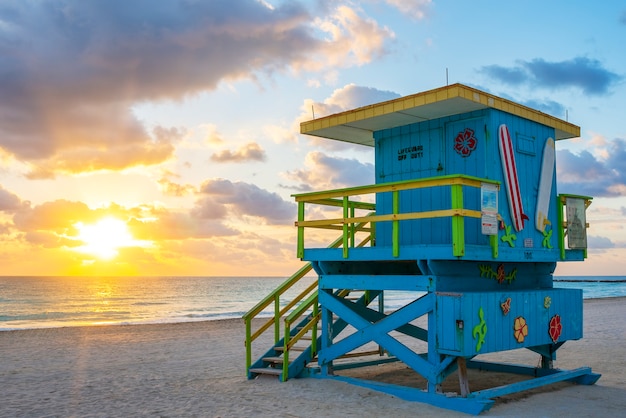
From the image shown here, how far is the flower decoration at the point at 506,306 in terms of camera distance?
9000mm

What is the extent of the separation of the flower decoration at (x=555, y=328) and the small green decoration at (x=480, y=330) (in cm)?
215

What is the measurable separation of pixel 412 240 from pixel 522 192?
196 centimetres

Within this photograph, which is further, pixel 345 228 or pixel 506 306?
pixel 345 228

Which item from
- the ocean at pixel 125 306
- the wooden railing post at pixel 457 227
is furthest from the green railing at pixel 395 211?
the ocean at pixel 125 306

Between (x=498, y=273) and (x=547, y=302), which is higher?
(x=498, y=273)

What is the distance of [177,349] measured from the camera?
58.0ft

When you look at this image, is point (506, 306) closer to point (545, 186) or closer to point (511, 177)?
point (511, 177)

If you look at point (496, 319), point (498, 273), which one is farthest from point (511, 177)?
point (496, 319)

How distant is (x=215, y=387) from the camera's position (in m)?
10.6

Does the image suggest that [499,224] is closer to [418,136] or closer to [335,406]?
[418,136]

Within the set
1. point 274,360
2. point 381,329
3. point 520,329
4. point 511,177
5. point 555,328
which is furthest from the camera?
point 274,360

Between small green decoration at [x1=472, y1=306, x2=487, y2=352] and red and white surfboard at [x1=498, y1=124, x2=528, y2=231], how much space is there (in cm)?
Answer: 186

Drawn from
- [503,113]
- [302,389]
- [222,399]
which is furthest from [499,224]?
[222,399]

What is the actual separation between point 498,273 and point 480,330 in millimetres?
1746
